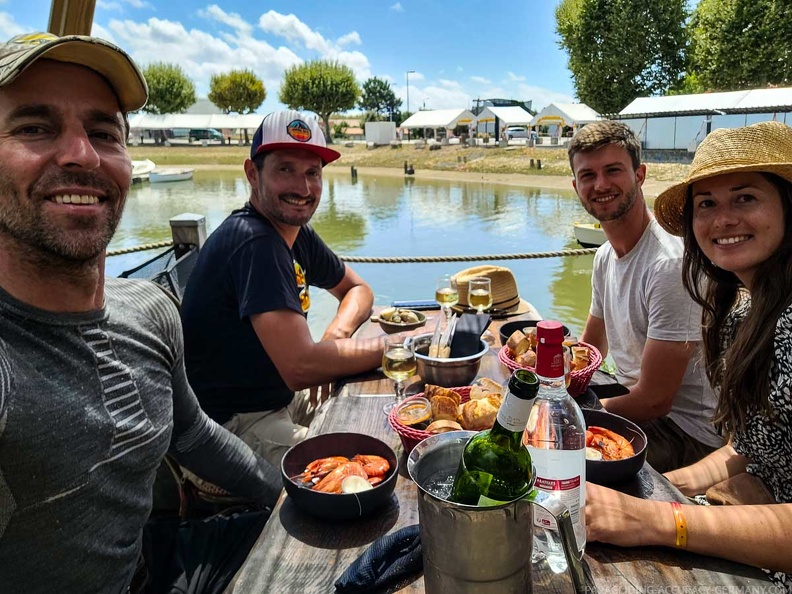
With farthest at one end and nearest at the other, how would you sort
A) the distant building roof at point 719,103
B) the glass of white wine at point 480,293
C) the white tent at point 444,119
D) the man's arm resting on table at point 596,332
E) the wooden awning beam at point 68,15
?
the white tent at point 444,119, the distant building roof at point 719,103, the man's arm resting on table at point 596,332, the glass of white wine at point 480,293, the wooden awning beam at point 68,15

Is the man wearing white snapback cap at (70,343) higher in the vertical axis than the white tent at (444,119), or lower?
lower

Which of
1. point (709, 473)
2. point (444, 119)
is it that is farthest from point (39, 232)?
point (444, 119)

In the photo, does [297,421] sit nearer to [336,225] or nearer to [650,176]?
[336,225]

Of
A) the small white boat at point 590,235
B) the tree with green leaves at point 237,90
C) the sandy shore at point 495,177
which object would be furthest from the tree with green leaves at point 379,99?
the small white boat at point 590,235

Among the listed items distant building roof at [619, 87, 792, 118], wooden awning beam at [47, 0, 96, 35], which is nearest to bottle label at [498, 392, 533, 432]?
wooden awning beam at [47, 0, 96, 35]

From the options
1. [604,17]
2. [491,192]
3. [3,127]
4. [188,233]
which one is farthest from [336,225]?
[604,17]

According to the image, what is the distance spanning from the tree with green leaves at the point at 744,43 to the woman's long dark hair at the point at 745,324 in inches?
1192

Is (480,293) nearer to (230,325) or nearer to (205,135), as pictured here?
(230,325)

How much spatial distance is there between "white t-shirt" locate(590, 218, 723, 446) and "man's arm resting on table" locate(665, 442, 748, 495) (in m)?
0.37

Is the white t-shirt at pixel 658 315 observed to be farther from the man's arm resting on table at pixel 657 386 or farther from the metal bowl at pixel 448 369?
the metal bowl at pixel 448 369

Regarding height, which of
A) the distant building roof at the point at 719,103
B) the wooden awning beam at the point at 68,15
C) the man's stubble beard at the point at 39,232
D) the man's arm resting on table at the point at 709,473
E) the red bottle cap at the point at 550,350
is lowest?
the man's arm resting on table at the point at 709,473

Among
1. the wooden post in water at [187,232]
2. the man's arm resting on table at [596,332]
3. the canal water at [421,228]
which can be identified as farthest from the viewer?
the canal water at [421,228]

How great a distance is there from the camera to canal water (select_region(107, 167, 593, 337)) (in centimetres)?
962

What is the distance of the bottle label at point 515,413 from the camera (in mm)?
890
